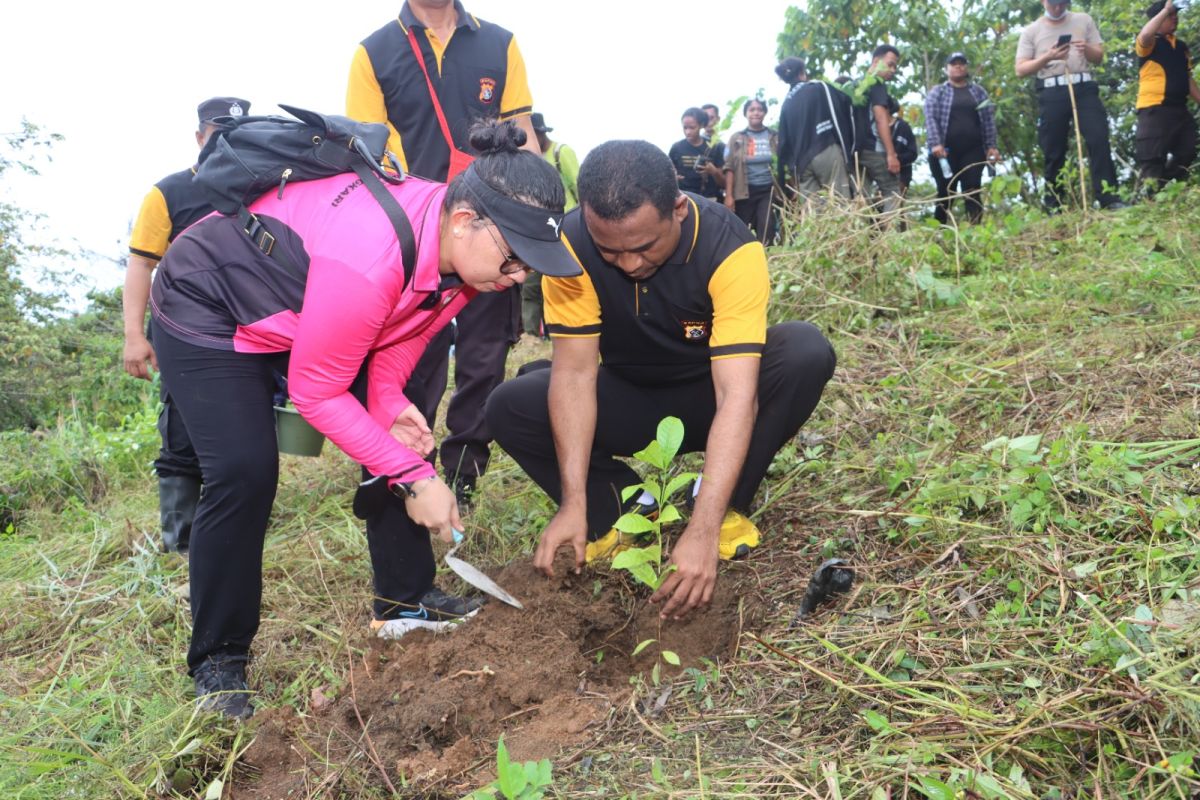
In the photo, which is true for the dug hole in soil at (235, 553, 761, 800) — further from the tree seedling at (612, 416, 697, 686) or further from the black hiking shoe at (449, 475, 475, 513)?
the black hiking shoe at (449, 475, 475, 513)

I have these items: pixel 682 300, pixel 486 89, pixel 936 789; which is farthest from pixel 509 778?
pixel 486 89

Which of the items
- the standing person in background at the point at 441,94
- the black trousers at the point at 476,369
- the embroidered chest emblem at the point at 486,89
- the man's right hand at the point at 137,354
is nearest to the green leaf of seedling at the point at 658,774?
the standing person in background at the point at 441,94

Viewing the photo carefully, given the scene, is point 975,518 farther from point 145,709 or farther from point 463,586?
point 145,709

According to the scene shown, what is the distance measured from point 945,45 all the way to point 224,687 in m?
11.7

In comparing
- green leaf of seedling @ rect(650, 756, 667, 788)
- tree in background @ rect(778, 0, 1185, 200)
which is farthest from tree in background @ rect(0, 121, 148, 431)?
tree in background @ rect(778, 0, 1185, 200)

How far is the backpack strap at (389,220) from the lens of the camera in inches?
80.8

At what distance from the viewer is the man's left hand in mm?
2332

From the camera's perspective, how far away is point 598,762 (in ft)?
6.37

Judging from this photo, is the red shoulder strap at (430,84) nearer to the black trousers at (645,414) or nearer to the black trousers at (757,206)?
the black trousers at (645,414)

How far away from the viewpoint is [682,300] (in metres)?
2.73

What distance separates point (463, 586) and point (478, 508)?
44cm

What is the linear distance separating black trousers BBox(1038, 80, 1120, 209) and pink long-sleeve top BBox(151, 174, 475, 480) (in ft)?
19.2

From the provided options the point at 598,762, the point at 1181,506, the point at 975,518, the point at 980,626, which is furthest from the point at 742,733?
the point at 1181,506

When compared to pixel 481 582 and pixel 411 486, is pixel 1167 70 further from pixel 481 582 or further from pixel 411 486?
pixel 411 486
